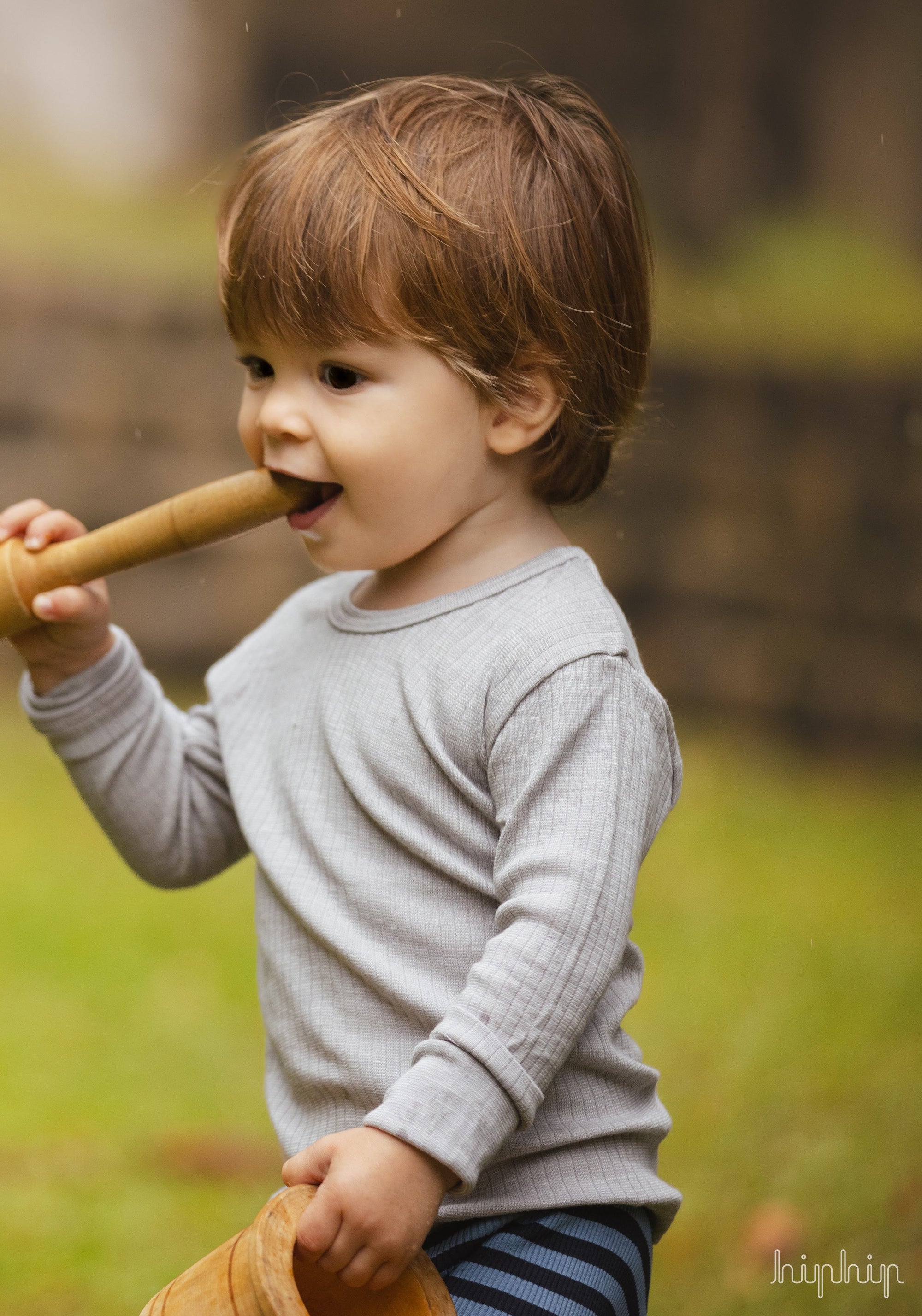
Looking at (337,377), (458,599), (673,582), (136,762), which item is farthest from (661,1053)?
(673,582)

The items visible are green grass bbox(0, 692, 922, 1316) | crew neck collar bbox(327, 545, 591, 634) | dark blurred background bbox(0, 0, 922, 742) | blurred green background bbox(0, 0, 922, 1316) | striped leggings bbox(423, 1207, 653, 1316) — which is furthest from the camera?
dark blurred background bbox(0, 0, 922, 742)

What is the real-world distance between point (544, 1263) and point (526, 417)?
53 cm

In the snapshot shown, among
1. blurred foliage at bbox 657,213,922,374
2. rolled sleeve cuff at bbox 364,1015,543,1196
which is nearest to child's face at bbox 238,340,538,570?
rolled sleeve cuff at bbox 364,1015,543,1196

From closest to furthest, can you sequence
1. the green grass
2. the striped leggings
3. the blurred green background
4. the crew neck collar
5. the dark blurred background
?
the striped leggings, the crew neck collar, the green grass, the blurred green background, the dark blurred background

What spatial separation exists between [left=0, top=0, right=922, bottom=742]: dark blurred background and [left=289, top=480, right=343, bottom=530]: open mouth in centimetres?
207

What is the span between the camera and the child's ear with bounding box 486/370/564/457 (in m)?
0.98

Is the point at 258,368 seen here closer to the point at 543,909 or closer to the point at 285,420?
the point at 285,420

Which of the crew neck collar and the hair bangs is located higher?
the hair bangs

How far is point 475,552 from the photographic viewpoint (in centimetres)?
100

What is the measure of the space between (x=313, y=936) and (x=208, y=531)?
0.28 m

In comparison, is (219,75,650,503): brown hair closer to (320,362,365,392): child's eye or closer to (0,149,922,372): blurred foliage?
(320,362,365,392): child's eye

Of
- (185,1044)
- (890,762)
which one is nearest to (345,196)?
(185,1044)

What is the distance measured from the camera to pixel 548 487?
1039 millimetres

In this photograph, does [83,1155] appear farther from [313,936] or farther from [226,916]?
[313,936]
